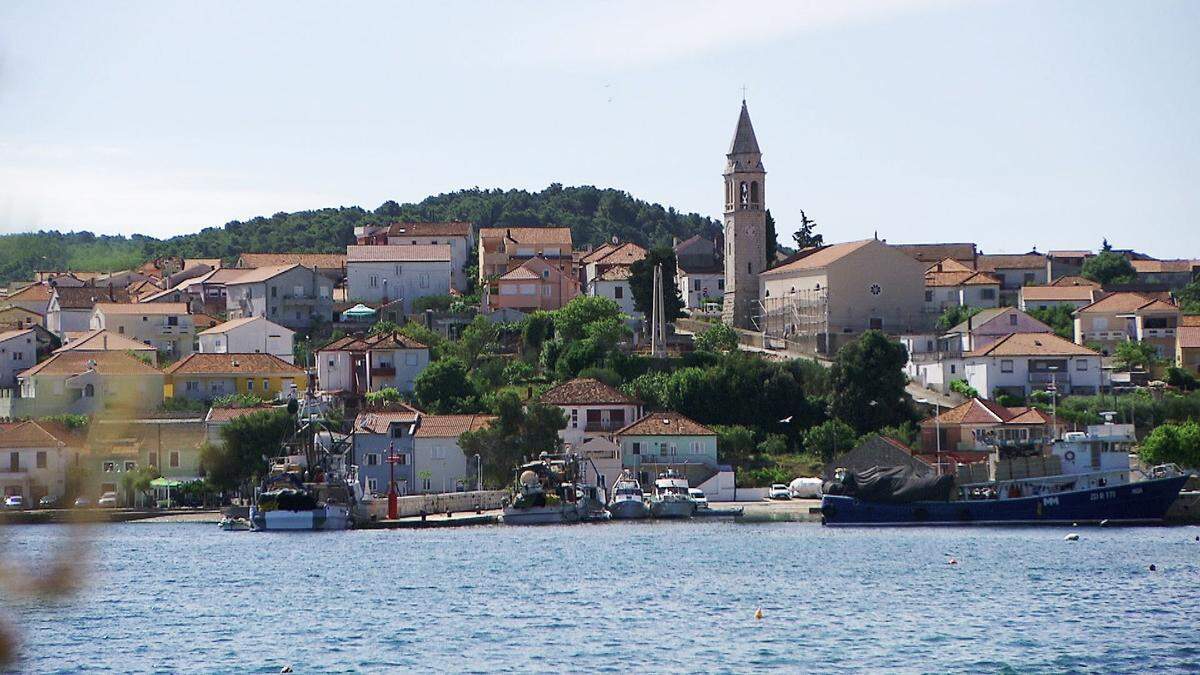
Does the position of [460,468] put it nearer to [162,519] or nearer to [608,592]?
[162,519]

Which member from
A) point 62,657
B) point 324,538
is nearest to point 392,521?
point 324,538

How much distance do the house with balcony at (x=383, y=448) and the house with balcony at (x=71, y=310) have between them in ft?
97.8

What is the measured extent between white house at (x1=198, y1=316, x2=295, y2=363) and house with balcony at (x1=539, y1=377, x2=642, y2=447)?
71.5 feet

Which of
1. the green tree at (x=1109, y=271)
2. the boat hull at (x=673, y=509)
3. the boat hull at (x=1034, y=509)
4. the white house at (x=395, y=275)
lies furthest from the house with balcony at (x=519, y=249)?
the boat hull at (x=1034, y=509)

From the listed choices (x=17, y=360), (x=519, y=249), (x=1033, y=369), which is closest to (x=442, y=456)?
(x=17, y=360)

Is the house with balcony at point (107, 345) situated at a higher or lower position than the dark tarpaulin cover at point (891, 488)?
higher

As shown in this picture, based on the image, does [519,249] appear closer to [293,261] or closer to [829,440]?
[293,261]

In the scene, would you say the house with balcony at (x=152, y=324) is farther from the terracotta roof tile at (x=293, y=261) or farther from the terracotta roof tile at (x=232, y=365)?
the terracotta roof tile at (x=293, y=261)

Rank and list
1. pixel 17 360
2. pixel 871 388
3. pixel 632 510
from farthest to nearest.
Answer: pixel 17 360 < pixel 871 388 < pixel 632 510

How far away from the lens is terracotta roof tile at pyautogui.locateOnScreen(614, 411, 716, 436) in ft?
233

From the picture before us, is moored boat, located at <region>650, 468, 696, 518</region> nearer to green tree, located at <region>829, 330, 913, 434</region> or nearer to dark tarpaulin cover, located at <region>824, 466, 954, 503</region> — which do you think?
dark tarpaulin cover, located at <region>824, 466, 954, 503</region>

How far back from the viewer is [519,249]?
115 meters

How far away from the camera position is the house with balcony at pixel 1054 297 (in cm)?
10044

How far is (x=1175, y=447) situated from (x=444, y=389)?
3134 cm
